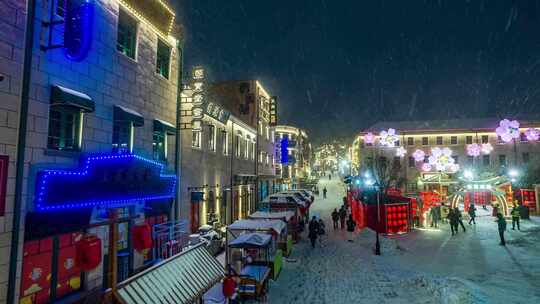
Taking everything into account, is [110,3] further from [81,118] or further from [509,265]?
[509,265]

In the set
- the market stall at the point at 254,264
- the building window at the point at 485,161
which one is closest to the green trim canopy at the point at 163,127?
the market stall at the point at 254,264

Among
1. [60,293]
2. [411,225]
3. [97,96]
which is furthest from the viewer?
[411,225]

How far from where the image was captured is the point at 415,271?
48.5ft

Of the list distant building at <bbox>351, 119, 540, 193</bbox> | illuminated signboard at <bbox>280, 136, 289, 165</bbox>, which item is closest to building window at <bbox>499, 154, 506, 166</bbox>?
distant building at <bbox>351, 119, 540, 193</bbox>

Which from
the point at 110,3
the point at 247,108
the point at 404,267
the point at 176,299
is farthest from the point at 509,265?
the point at 247,108

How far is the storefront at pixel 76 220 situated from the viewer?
24.3 feet

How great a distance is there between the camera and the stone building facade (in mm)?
7488

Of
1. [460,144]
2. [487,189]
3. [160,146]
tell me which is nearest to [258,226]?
[160,146]

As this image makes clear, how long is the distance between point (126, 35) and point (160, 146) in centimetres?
476

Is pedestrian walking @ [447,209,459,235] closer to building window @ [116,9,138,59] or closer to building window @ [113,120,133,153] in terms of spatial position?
building window @ [113,120,133,153]

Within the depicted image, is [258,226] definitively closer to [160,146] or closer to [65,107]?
[160,146]

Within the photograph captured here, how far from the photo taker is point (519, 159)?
57.4m

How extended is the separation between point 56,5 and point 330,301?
12.4 m

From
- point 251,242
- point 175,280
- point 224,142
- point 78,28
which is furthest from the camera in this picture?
point 224,142
